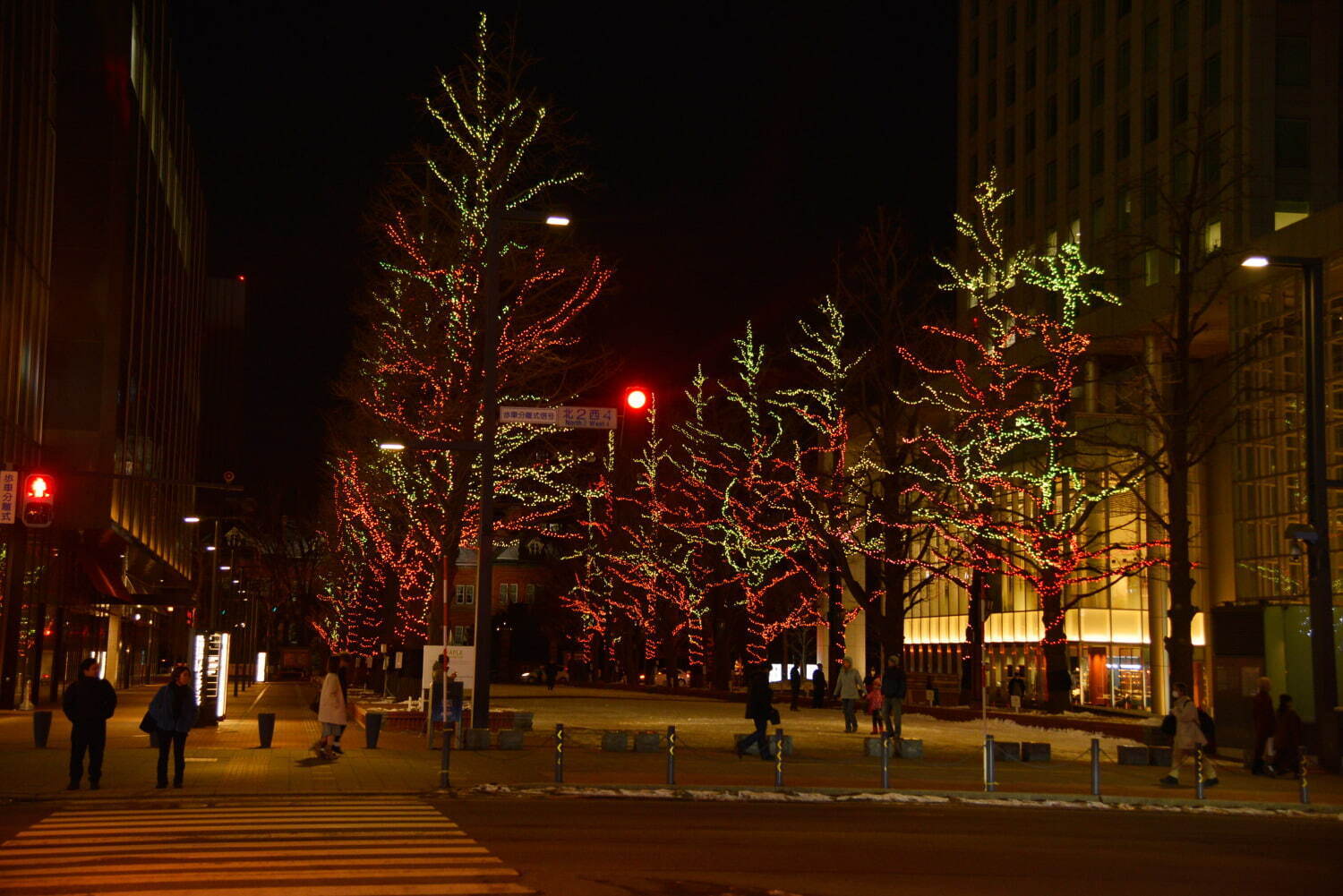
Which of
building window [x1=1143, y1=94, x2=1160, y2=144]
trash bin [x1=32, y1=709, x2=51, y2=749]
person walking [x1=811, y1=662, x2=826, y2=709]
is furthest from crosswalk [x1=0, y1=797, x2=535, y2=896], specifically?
building window [x1=1143, y1=94, x2=1160, y2=144]

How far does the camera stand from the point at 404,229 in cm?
3506

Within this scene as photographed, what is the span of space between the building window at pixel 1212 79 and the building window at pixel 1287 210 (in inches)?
182

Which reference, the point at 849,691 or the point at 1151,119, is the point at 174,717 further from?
the point at 1151,119

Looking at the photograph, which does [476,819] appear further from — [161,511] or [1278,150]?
[161,511]

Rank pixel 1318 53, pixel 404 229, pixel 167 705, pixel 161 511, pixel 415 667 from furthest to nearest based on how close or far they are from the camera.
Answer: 1. pixel 161 511
2. pixel 1318 53
3. pixel 415 667
4. pixel 404 229
5. pixel 167 705

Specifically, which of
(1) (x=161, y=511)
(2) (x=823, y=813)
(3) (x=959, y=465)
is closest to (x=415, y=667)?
(3) (x=959, y=465)

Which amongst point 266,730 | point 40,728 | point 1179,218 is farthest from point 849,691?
point 40,728

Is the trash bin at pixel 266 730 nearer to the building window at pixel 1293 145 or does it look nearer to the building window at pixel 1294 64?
the building window at pixel 1293 145

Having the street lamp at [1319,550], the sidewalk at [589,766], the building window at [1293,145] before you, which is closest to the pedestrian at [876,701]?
the sidewalk at [589,766]

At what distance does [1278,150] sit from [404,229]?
1291 inches

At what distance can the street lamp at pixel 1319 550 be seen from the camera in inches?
1015

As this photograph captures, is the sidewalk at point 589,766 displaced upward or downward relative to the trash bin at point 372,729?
downward

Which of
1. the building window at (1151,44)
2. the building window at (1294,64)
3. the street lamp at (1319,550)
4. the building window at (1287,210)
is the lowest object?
the street lamp at (1319,550)

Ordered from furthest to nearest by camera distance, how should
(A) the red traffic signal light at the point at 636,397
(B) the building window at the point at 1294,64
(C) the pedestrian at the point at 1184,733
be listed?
1. (B) the building window at the point at 1294,64
2. (C) the pedestrian at the point at 1184,733
3. (A) the red traffic signal light at the point at 636,397
